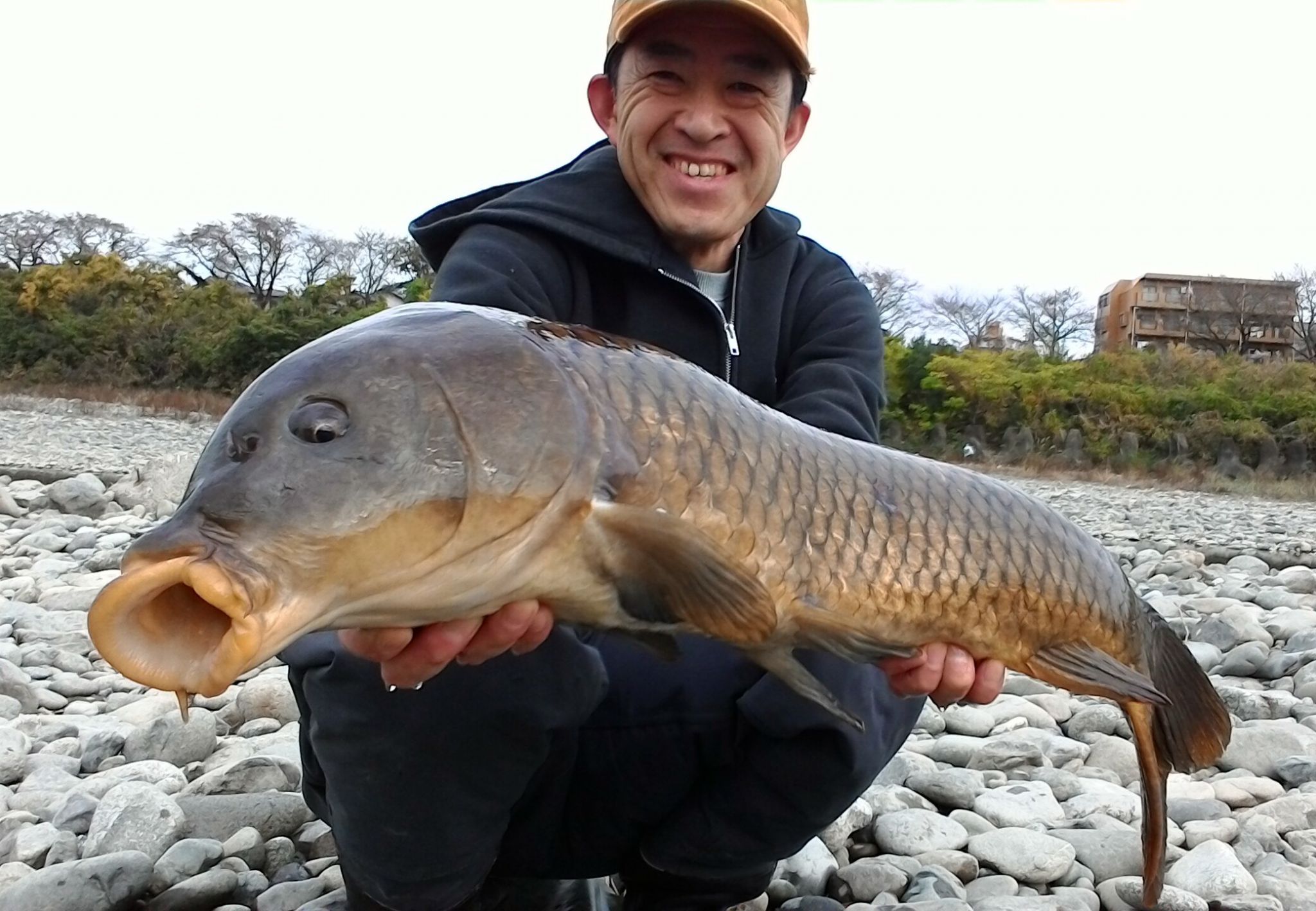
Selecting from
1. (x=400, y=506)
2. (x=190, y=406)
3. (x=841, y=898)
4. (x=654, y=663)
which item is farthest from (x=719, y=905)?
(x=190, y=406)

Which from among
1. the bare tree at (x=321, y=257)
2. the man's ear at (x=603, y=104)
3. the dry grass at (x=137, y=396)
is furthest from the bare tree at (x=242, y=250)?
the man's ear at (x=603, y=104)

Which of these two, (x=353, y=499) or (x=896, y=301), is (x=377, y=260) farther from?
(x=353, y=499)

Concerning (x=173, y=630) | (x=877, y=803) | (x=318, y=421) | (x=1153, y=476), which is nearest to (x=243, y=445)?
(x=318, y=421)

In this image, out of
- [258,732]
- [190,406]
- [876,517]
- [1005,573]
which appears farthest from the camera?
[190,406]

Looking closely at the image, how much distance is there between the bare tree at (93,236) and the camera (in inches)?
1574

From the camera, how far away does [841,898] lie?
7.54 feet

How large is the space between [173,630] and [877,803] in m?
1.94

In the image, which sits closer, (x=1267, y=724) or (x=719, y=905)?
(x=719, y=905)

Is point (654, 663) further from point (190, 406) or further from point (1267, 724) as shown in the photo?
point (190, 406)

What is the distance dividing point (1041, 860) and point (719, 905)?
713 mm

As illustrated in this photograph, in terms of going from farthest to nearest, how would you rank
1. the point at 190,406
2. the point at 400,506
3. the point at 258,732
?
the point at 190,406 < the point at 258,732 < the point at 400,506

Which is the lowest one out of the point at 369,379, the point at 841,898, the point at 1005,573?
the point at 841,898

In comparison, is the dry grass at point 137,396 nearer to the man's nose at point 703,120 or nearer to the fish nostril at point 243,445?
the man's nose at point 703,120

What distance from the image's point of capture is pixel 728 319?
8.14ft
